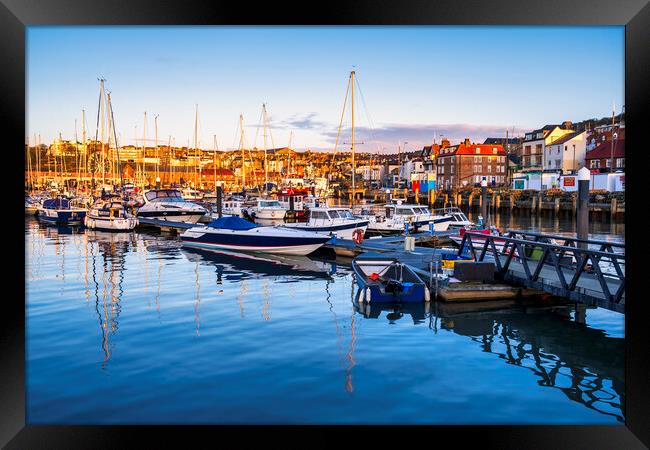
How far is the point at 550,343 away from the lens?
1240 cm

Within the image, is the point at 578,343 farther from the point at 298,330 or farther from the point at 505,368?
the point at 298,330

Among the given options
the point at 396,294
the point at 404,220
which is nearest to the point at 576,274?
the point at 396,294

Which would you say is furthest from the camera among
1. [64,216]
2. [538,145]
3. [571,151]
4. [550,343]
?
[538,145]

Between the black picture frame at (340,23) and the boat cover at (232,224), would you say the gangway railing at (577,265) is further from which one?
the boat cover at (232,224)

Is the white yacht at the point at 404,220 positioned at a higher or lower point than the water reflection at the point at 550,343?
higher

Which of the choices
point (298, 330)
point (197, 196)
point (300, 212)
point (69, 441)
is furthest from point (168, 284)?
point (197, 196)

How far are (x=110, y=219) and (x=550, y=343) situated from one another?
34.6 meters

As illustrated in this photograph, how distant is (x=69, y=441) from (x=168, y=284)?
14.5 metres

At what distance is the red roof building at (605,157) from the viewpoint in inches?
2582

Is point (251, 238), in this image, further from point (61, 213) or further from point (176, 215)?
point (61, 213)

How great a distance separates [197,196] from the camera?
71.2 meters

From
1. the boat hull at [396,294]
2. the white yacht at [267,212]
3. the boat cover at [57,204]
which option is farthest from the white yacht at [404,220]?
the boat cover at [57,204]

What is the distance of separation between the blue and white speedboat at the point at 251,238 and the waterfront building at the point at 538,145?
6551cm

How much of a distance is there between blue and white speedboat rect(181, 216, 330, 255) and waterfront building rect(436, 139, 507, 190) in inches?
2889
